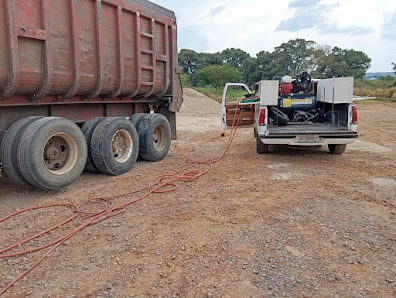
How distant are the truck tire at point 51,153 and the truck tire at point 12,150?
0.28ft

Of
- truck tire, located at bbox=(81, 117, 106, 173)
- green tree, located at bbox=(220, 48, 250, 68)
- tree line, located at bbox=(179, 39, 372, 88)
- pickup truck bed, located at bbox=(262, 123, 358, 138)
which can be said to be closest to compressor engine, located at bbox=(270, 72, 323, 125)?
pickup truck bed, located at bbox=(262, 123, 358, 138)

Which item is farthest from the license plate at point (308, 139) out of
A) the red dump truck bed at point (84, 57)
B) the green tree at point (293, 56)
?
the green tree at point (293, 56)

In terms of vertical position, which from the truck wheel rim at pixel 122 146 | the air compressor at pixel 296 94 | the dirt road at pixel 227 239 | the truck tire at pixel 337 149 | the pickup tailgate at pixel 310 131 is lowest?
the dirt road at pixel 227 239

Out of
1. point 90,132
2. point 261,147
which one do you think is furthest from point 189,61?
point 90,132

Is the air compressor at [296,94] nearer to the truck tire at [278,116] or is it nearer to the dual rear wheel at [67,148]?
the truck tire at [278,116]

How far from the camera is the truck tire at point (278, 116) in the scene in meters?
8.25

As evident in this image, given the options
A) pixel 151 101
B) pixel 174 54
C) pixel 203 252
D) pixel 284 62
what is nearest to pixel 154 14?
pixel 174 54

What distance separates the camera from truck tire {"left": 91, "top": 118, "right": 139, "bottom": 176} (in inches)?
240

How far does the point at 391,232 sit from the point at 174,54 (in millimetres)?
6118

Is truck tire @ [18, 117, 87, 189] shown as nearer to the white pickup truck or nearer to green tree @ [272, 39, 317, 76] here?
the white pickup truck

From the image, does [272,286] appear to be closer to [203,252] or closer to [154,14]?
[203,252]

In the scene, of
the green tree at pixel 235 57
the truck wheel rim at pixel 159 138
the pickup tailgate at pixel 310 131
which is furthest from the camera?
the green tree at pixel 235 57

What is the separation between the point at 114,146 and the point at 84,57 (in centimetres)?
166

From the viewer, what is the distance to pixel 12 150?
482 cm
